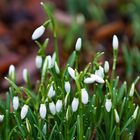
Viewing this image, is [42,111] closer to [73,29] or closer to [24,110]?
[24,110]

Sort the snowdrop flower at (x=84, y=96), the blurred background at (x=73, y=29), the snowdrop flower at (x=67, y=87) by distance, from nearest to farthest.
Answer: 1. the snowdrop flower at (x=84, y=96)
2. the snowdrop flower at (x=67, y=87)
3. the blurred background at (x=73, y=29)

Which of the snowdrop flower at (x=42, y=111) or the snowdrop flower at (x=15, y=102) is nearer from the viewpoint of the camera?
the snowdrop flower at (x=42, y=111)

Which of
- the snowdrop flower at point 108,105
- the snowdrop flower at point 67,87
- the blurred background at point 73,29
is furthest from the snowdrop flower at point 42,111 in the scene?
the blurred background at point 73,29

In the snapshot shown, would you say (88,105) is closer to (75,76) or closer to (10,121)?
(75,76)

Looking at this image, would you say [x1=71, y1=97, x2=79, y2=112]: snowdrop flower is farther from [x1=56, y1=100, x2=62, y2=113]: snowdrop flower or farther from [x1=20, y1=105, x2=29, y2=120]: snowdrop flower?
[x1=20, y1=105, x2=29, y2=120]: snowdrop flower

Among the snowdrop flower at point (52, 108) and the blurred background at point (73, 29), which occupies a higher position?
the blurred background at point (73, 29)

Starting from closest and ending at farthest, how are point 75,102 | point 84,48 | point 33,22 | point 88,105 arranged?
point 75,102 < point 88,105 < point 84,48 < point 33,22

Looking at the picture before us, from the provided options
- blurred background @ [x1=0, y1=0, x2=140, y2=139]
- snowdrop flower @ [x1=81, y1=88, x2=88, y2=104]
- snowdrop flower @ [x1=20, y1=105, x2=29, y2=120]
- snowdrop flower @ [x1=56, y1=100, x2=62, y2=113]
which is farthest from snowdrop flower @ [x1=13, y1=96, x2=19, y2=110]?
blurred background @ [x1=0, y1=0, x2=140, y2=139]

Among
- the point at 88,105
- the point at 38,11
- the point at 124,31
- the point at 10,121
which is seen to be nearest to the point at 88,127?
the point at 88,105

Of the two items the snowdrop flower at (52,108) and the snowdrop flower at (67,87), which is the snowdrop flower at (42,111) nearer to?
the snowdrop flower at (52,108)
